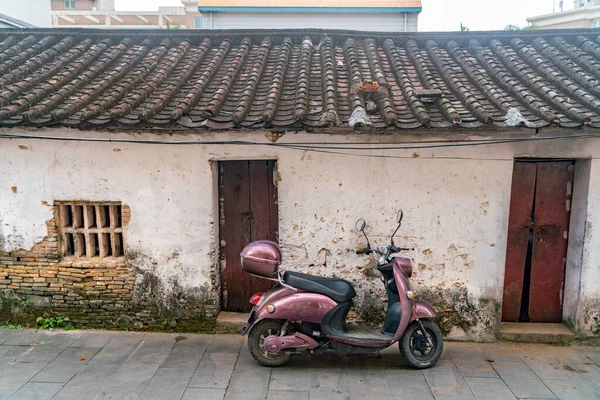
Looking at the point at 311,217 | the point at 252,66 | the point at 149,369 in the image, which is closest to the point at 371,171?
the point at 311,217

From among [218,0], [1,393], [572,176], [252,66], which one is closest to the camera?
[1,393]

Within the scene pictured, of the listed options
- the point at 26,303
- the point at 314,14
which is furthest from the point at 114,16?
the point at 26,303

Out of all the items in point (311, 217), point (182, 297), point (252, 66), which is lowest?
point (182, 297)

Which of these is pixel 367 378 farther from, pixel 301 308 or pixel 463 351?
pixel 463 351

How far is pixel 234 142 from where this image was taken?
17.1 feet

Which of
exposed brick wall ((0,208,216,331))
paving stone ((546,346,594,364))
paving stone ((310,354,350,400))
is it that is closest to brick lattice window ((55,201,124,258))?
exposed brick wall ((0,208,216,331))

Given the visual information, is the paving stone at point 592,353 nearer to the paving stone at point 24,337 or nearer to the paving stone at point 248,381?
the paving stone at point 248,381

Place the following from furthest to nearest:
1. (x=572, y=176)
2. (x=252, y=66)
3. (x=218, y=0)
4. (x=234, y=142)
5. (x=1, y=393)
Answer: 1. (x=218, y=0)
2. (x=252, y=66)
3. (x=572, y=176)
4. (x=234, y=142)
5. (x=1, y=393)

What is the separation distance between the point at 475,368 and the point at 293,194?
2.97 meters

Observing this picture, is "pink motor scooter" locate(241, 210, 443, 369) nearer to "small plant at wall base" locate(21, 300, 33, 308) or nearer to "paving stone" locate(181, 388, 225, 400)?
"paving stone" locate(181, 388, 225, 400)

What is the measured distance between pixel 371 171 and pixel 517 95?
2.05 metres

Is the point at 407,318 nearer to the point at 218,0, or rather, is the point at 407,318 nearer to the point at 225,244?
the point at 225,244

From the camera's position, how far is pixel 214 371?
4820 millimetres

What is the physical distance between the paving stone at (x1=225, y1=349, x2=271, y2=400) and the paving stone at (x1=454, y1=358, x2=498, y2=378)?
222 cm
